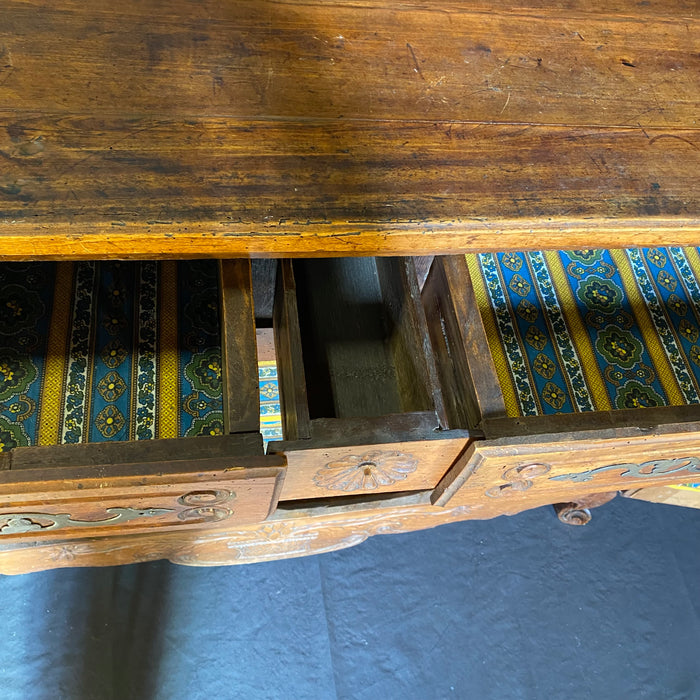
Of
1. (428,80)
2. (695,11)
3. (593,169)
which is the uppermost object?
(695,11)

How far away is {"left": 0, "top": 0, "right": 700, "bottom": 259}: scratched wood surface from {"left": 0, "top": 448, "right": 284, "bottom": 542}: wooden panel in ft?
0.98

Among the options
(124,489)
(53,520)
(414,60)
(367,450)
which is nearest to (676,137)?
(414,60)

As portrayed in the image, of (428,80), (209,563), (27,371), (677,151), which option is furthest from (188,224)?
(209,563)

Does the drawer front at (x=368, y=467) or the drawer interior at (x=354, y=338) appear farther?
the drawer interior at (x=354, y=338)

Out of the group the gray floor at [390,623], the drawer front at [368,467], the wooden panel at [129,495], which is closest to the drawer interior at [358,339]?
the drawer front at [368,467]

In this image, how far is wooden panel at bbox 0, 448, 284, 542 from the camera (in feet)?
3.05

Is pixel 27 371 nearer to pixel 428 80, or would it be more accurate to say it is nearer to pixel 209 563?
pixel 209 563

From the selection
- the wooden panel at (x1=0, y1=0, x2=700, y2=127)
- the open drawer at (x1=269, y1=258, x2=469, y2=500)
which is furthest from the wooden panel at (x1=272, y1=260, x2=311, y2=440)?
the wooden panel at (x1=0, y1=0, x2=700, y2=127)

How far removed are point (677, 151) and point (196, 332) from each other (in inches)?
34.8

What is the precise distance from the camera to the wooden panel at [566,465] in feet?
3.55

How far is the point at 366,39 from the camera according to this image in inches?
42.0

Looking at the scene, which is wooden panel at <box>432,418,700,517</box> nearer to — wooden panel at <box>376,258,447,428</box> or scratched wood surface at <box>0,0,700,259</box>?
wooden panel at <box>376,258,447,428</box>

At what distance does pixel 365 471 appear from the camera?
1.16 meters

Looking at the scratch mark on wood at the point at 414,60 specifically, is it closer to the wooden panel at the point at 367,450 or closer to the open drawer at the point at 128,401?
the open drawer at the point at 128,401
